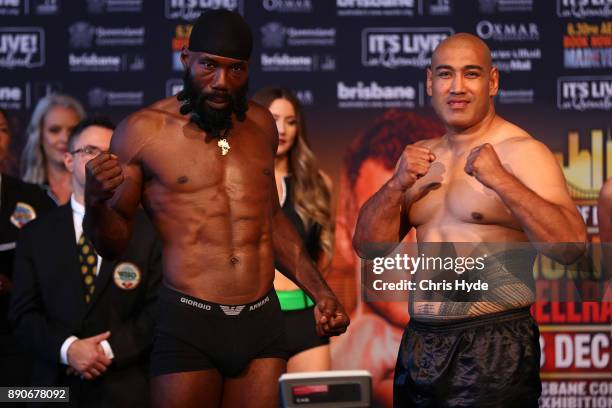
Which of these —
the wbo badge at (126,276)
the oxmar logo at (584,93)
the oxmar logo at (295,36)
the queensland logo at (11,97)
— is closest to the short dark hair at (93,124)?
the wbo badge at (126,276)

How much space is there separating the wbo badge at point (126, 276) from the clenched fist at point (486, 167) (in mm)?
1403

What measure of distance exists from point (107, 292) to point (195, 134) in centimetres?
99

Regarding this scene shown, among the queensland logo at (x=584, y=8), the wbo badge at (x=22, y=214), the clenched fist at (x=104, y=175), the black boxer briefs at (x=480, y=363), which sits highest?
the queensland logo at (x=584, y=8)

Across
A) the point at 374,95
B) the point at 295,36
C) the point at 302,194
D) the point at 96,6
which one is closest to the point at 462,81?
the point at 302,194

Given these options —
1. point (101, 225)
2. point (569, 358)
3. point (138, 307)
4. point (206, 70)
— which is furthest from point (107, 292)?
point (569, 358)

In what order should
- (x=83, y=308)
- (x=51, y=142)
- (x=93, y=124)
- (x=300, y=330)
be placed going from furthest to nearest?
(x=51, y=142)
(x=300, y=330)
(x=93, y=124)
(x=83, y=308)

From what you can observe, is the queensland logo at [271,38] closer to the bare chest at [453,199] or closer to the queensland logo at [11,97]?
the queensland logo at [11,97]

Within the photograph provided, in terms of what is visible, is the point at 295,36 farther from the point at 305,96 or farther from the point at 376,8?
the point at 376,8

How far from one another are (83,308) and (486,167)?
1.61 metres

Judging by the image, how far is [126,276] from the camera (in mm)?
3650

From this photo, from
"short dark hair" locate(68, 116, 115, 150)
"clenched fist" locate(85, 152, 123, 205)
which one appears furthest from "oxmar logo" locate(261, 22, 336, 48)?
"clenched fist" locate(85, 152, 123, 205)

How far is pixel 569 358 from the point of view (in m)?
5.11

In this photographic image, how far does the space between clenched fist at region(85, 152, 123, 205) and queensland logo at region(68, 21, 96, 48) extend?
9.06ft

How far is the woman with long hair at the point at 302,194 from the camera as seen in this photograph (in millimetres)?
4293
